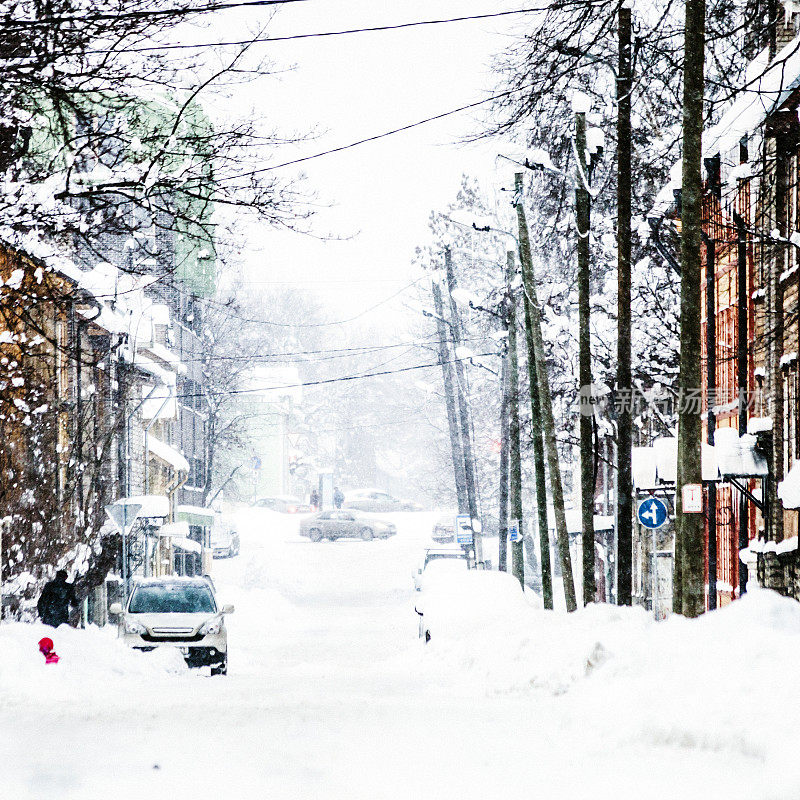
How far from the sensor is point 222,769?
313 inches

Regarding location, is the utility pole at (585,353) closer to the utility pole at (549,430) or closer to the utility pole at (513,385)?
the utility pole at (549,430)

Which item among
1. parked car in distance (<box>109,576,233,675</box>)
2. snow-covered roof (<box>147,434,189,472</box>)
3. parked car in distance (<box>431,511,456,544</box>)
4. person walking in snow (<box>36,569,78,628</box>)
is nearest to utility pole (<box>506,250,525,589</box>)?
parked car in distance (<box>109,576,233,675</box>)

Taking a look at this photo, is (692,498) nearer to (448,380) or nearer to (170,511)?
(448,380)

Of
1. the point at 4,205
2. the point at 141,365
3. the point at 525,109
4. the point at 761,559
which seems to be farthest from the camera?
the point at 141,365

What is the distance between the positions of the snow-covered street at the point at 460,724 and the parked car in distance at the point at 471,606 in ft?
17.4

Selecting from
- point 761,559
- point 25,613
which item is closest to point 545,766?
point 761,559

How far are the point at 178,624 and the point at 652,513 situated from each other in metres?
8.00

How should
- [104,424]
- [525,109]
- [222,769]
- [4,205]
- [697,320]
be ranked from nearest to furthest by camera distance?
[222,769] < [4,205] < [525,109] < [697,320] < [104,424]

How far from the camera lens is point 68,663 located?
17.6 metres

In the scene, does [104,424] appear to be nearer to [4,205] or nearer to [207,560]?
[4,205]

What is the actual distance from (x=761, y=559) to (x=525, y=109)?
1286cm

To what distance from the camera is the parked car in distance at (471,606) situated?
78.4 feet

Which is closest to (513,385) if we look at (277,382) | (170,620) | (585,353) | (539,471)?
(539,471)

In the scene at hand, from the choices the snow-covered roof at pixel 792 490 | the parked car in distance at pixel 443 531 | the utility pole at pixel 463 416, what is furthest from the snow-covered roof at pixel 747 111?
the parked car in distance at pixel 443 531
